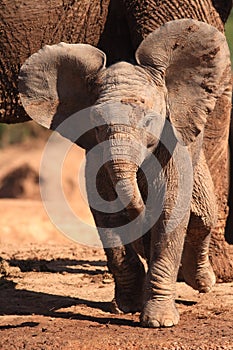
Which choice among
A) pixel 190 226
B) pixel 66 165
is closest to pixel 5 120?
pixel 190 226

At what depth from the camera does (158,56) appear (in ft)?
17.7

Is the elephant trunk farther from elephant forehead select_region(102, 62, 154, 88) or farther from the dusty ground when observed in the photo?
the dusty ground

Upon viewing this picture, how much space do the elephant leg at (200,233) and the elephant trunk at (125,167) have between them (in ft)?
2.80

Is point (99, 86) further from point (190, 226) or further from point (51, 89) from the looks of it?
point (190, 226)

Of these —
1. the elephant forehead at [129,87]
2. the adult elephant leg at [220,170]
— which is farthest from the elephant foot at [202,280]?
the elephant forehead at [129,87]

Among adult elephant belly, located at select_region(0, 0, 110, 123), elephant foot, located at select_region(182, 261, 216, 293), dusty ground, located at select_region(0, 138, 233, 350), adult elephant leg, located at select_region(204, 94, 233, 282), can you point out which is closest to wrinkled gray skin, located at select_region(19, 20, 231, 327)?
dusty ground, located at select_region(0, 138, 233, 350)

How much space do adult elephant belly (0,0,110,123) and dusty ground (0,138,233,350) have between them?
111 centimetres

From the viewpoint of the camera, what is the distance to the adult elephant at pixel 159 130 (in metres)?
5.21

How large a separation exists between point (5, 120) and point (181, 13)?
1126 millimetres

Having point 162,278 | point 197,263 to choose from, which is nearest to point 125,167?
point 162,278

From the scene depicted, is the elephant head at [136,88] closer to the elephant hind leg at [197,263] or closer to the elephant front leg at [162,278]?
the elephant front leg at [162,278]

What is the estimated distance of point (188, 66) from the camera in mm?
5484

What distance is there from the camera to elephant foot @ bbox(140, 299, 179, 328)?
536 cm

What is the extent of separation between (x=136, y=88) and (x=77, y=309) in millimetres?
1369
